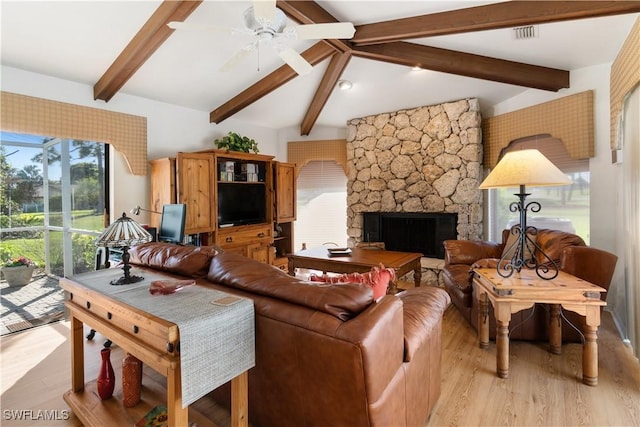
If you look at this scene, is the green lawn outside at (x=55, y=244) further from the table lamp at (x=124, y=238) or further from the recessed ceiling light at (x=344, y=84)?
the recessed ceiling light at (x=344, y=84)

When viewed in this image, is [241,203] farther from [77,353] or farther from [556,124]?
[556,124]

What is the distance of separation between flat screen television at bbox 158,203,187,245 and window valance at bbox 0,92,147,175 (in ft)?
3.06

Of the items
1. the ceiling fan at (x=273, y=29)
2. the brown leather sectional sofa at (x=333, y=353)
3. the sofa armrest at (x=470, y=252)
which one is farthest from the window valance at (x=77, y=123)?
the sofa armrest at (x=470, y=252)

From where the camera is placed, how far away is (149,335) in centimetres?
120

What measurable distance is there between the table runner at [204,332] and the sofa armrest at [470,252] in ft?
9.18

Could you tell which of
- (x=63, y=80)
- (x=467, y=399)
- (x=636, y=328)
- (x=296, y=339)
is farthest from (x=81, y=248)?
(x=636, y=328)

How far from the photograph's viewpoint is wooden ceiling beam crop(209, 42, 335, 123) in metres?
3.47

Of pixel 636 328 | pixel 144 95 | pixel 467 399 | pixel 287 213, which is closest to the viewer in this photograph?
pixel 467 399

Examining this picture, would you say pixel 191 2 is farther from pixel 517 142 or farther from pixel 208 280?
pixel 517 142

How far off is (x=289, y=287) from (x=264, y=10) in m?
1.73

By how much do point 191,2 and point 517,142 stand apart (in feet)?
13.1

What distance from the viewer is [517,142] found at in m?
4.12

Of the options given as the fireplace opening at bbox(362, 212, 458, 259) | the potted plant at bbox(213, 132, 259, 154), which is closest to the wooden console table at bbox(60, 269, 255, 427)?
the potted plant at bbox(213, 132, 259, 154)

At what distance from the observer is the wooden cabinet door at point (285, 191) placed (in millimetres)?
4996
